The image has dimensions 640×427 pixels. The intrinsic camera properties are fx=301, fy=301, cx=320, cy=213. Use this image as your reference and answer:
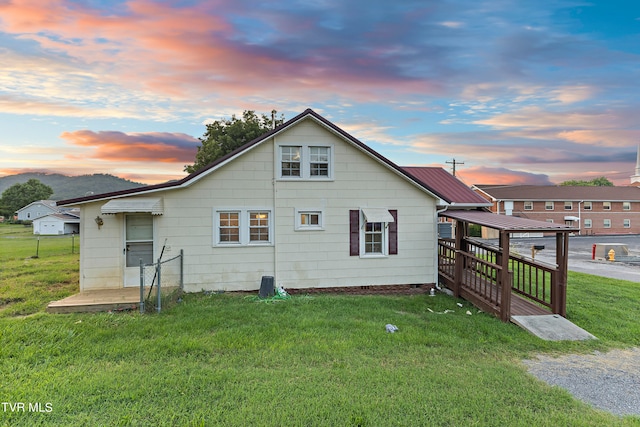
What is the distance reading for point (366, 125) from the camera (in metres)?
17.5

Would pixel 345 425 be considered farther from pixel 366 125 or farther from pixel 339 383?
pixel 366 125

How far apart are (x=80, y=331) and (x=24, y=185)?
91736 mm

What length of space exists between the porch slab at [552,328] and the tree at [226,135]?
25.6m

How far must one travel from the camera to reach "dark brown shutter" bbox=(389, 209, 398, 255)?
956 cm

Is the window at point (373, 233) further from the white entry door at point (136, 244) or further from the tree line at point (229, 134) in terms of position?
the tree line at point (229, 134)

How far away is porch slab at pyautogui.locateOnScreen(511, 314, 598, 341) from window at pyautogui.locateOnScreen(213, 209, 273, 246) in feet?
21.9

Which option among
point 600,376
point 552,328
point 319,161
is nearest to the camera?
point 600,376

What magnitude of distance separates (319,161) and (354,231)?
2428 millimetres

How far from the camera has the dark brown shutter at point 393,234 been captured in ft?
31.4

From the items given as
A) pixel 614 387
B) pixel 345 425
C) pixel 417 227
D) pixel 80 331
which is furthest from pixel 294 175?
pixel 614 387

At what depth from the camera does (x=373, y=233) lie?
9602 millimetres

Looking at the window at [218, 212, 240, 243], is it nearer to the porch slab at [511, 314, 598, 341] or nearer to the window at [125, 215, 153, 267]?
the window at [125, 215, 153, 267]

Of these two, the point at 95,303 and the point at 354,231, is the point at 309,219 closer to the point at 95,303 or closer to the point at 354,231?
the point at 354,231

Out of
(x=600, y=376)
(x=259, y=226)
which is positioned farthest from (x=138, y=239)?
(x=600, y=376)
